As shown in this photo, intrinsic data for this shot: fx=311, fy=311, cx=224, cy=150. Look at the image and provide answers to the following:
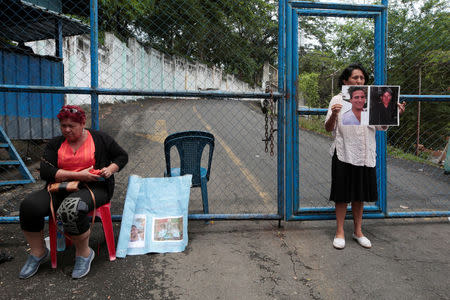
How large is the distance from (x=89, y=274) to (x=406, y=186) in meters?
4.97

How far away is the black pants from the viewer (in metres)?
2.33

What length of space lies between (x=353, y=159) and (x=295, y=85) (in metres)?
0.93

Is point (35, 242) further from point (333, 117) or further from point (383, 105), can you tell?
point (383, 105)

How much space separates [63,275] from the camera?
2465 millimetres

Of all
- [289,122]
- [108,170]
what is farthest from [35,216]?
[289,122]

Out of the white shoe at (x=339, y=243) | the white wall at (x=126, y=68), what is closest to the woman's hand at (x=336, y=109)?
the white shoe at (x=339, y=243)

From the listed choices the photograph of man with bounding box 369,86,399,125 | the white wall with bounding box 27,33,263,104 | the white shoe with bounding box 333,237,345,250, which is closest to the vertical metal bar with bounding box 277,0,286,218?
the white shoe with bounding box 333,237,345,250

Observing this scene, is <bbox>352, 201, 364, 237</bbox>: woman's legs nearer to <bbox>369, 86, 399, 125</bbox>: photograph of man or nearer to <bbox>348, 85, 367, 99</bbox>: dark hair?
<bbox>369, 86, 399, 125</bbox>: photograph of man

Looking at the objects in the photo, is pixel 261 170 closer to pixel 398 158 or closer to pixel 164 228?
pixel 164 228

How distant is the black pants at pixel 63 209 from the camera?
2332mm

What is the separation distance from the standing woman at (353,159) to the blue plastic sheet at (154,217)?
1465 millimetres

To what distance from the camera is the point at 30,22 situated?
6895 millimetres

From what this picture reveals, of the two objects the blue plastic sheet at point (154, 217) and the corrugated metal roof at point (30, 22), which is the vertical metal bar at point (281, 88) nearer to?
the blue plastic sheet at point (154, 217)

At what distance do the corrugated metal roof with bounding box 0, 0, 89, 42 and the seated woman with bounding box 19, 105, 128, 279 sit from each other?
479 cm
